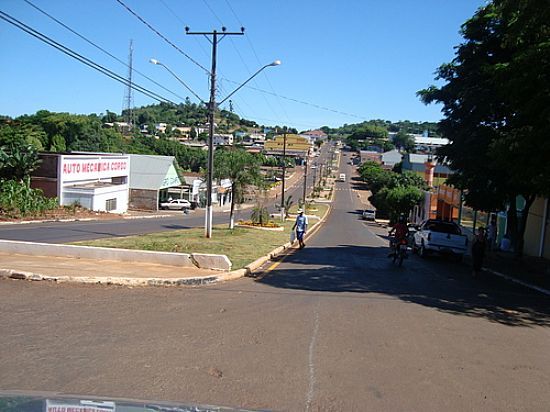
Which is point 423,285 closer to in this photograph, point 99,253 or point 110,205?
point 99,253

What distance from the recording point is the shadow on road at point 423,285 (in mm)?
10516

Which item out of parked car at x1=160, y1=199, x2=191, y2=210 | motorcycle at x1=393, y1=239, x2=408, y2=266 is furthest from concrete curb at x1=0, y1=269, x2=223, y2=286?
parked car at x1=160, y1=199, x2=191, y2=210

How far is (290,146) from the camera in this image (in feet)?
447

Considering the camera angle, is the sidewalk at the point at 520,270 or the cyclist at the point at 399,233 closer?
the sidewalk at the point at 520,270

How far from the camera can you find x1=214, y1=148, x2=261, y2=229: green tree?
2989cm

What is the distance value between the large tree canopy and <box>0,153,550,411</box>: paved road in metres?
4.93

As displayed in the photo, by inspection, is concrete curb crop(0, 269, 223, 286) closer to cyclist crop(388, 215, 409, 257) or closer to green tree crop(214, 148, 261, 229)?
cyclist crop(388, 215, 409, 257)

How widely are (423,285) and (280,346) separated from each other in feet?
24.2

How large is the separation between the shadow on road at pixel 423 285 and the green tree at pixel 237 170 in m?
11.9

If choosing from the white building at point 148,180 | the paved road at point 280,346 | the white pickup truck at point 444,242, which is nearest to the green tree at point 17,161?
the white building at point 148,180

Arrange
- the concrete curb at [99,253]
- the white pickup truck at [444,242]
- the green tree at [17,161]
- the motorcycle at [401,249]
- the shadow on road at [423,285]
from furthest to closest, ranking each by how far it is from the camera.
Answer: the green tree at [17,161] < the white pickup truck at [444,242] < the motorcycle at [401,249] < the concrete curb at [99,253] < the shadow on road at [423,285]

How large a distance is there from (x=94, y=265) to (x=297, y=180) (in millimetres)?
125157

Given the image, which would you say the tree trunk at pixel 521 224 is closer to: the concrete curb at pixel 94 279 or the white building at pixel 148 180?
the concrete curb at pixel 94 279

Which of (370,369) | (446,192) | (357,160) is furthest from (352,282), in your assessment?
(357,160)
